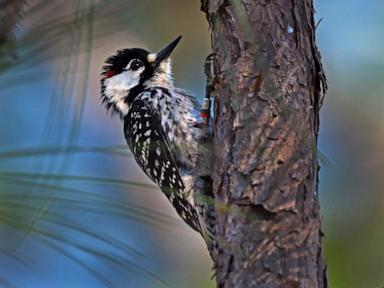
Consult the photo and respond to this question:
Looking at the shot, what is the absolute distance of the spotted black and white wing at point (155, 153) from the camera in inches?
101

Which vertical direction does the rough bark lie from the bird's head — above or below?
below

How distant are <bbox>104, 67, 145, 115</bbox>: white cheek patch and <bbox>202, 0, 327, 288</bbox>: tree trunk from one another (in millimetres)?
1292

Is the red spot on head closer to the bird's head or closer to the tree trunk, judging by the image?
the bird's head

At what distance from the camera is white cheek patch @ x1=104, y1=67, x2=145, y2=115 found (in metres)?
3.13

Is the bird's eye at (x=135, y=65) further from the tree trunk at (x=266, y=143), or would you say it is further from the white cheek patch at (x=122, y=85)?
the tree trunk at (x=266, y=143)

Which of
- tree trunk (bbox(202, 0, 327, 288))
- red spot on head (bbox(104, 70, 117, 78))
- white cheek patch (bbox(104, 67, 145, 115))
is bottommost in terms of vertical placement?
tree trunk (bbox(202, 0, 327, 288))

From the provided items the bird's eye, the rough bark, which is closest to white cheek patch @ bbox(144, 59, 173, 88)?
A: the bird's eye

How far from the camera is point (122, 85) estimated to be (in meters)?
3.14

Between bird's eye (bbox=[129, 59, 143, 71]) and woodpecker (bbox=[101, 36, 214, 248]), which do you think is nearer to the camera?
woodpecker (bbox=[101, 36, 214, 248])

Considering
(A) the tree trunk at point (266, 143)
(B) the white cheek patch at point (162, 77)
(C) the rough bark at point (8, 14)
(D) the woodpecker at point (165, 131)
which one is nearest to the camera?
(C) the rough bark at point (8, 14)

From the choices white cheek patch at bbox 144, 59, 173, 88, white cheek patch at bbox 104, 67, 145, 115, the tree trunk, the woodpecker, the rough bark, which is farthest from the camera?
white cheek patch at bbox 104, 67, 145, 115

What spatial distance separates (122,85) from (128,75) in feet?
0.19

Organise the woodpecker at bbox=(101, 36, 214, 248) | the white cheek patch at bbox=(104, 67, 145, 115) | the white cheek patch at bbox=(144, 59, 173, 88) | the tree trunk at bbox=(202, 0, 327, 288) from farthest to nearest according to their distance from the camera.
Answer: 1. the white cheek patch at bbox=(104, 67, 145, 115)
2. the white cheek patch at bbox=(144, 59, 173, 88)
3. the woodpecker at bbox=(101, 36, 214, 248)
4. the tree trunk at bbox=(202, 0, 327, 288)

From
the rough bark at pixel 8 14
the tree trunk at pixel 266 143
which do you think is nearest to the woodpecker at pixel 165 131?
the tree trunk at pixel 266 143
